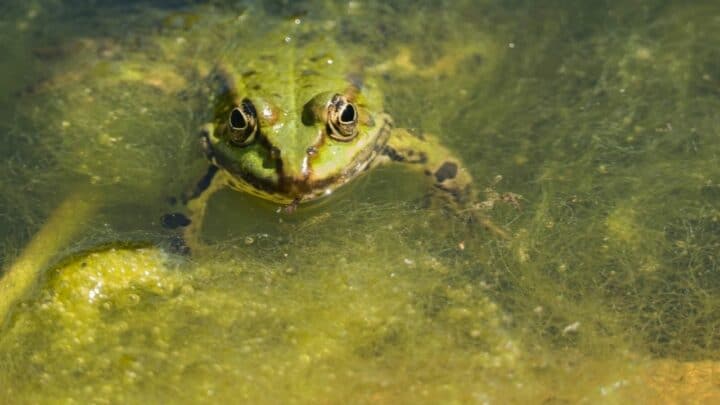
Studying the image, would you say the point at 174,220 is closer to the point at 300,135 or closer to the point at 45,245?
the point at 45,245

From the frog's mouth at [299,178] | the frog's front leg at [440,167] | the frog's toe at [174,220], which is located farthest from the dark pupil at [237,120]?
the frog's front leg at [440,167]

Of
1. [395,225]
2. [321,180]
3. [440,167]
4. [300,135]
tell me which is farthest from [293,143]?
[440,167]

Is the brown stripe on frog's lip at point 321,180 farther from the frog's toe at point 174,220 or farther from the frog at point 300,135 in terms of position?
the frog's toe at point 174,220

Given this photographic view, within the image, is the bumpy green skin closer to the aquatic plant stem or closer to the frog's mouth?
the frog's mouth

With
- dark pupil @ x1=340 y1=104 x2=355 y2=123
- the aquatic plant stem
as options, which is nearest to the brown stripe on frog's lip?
dark pupil @ x1=340 y1=104 x2=355 y2=123

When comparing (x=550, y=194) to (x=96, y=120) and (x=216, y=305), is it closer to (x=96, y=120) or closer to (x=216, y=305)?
(x=216, y=305)

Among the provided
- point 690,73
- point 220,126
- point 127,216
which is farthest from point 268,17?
point 690,73
